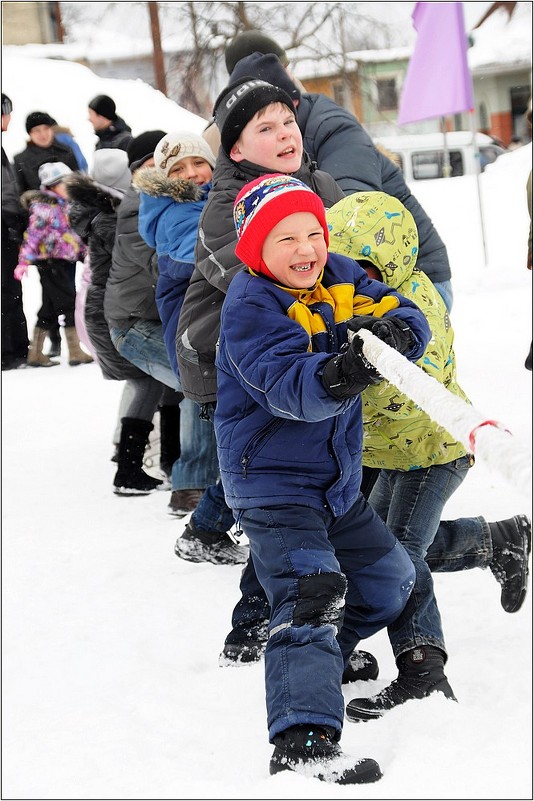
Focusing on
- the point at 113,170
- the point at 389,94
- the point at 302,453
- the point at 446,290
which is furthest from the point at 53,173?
the point at 389,94

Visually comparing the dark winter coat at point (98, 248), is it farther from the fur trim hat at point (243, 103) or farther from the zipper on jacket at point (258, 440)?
the zipper on jacket at point (258, 440)

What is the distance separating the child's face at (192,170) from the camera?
4.29 meters

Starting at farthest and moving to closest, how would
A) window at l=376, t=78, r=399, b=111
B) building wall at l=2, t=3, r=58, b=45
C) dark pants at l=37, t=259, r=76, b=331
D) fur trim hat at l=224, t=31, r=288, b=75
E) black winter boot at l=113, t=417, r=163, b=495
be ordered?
window at l=376, t=78, r=399, b=111 < building wall at l=2, t=3, r=58, b=45 < dark pants at l=37, t=259, r=76, b=331 < black winter boot at l=113, t=417, r=163, b=495 < fur trim hat at l=224, t=31, r=288, b=75

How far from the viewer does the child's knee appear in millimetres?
2539

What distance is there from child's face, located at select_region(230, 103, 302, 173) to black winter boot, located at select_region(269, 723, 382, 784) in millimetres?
1810

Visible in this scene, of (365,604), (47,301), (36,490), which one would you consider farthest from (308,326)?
(47,301)

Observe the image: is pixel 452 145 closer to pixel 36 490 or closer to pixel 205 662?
pixel 36 490

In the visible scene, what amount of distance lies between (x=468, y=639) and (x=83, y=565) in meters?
1.94

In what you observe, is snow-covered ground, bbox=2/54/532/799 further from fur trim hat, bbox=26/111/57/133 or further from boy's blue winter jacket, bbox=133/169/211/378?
fur trim hat, bbox=26/111/57/133

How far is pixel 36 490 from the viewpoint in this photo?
5.96 meters

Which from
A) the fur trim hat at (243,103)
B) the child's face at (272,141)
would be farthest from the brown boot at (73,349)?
the child's face at (272,141)

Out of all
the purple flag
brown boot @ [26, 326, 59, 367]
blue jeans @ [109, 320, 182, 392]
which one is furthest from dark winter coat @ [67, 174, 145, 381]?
the purple flag

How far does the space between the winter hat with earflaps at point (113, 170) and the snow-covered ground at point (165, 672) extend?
1.72 m

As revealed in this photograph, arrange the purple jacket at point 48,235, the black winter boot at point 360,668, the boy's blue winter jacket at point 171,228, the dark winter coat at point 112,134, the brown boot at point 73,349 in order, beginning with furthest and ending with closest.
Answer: the brown boot at point 73,349 → the purple jacket at point 48,235 → the dark winter coat at point 112,134 → the boy's blue winter jacket at point 171,228 → the black winter boot at point 360,668
